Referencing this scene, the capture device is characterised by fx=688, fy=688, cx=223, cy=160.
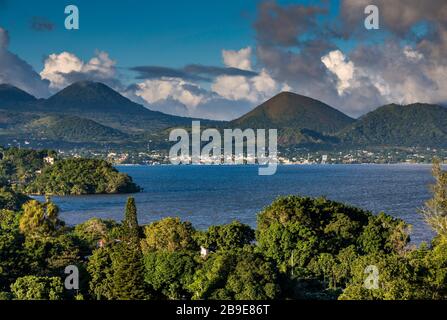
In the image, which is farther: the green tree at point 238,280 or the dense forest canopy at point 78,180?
the dense forest canopy at point 78,180

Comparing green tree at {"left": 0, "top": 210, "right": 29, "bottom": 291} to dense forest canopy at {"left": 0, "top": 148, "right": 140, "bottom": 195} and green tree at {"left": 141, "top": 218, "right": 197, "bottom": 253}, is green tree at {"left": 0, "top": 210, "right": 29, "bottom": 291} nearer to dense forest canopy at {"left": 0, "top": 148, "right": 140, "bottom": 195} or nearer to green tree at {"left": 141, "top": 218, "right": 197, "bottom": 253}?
green tree at {"left": 141, "top": 218, "right": 197, "bottom": 253}

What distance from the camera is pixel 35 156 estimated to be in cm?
13625

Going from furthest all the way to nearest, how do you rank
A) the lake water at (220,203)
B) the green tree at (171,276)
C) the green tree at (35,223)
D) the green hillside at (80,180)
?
1. the green hillside at (80,180)
2. the lake water at (220,203)
3. the green tree at (35,223)
4. the green tree at (171,276)

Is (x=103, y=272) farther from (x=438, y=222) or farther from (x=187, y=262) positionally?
(x=438, y=222)

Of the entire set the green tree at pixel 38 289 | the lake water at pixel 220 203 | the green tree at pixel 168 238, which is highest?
the green tree at pixel 168 238

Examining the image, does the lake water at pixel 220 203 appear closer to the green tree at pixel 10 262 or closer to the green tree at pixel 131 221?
the green tree at pixel 131 221

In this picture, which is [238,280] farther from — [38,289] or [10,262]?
[10,262]

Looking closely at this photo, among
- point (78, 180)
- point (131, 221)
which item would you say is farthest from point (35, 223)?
point (78, 180)

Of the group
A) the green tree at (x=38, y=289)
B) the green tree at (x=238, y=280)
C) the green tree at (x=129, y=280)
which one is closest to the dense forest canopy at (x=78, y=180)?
the green tree at (x=38, y=289)
